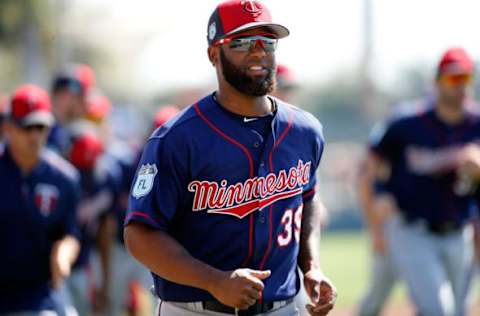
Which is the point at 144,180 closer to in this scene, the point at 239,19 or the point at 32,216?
the point at 239,19

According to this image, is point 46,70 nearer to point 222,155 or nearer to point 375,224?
point 375,224

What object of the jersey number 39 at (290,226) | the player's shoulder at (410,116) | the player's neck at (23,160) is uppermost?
the jersey number 39 at (290,226)

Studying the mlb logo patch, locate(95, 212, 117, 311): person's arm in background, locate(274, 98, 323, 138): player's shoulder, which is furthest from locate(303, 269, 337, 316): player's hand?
locate(95, 212, 117, 311): person's arm in background

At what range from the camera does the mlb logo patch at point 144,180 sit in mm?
4861

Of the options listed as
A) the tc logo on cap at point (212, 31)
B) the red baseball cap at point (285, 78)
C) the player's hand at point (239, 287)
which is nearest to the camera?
the player's hand at point (239, 287)

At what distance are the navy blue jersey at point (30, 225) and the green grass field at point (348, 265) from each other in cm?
745

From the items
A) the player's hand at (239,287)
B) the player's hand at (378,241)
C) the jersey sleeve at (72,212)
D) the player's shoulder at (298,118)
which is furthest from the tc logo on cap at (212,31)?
the player's hand at (378,241)

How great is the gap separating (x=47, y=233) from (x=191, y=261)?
312 cm

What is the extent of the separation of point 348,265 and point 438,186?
11.9 m

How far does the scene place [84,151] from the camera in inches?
408

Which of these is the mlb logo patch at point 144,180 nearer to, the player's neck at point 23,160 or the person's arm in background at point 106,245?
the player's neck at point 23,160

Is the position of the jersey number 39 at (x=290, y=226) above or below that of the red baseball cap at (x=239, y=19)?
below

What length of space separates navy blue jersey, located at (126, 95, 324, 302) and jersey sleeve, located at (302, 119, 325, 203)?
0.43 feet

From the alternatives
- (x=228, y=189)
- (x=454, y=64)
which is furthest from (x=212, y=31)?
(x=454, y=64)
